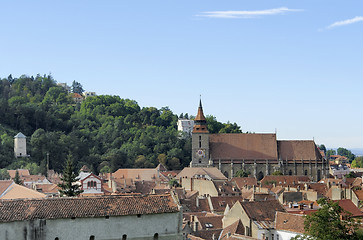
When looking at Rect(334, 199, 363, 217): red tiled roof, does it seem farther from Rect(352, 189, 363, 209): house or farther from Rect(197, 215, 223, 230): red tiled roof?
Rect(197, 215, 223, 230): red tiled roof

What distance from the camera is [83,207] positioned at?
22094 mm

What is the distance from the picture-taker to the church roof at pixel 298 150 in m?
107

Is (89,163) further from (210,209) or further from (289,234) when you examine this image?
(289,234)

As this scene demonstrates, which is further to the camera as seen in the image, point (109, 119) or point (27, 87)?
point (27, 87)

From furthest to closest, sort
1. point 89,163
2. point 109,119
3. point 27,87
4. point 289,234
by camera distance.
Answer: point 27,87 < point 109,119 < point 89,163 < point 289,234

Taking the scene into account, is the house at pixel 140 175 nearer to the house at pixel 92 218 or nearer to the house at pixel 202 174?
the house at pixel 202 174

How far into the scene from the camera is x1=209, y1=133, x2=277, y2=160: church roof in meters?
107

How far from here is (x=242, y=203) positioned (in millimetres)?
45094

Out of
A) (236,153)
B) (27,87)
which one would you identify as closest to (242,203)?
(236,153)

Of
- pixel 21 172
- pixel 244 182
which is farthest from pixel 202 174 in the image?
pixel 21 172

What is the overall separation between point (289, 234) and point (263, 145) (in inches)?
2743

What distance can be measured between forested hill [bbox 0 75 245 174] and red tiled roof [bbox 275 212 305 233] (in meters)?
65.6

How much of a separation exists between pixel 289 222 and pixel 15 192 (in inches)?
854

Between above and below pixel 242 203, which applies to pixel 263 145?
above
